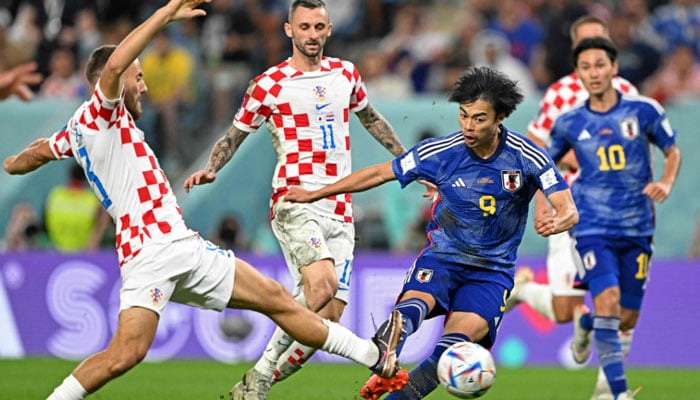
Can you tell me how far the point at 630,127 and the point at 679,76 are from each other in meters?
8.25

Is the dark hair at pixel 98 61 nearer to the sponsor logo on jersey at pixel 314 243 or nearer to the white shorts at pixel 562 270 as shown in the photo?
the sponsor logo on jersey at pixel 314 243

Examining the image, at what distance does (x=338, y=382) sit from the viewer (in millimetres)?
13461

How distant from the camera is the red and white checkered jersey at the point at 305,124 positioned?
34.3ft

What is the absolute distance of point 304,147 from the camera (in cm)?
1046

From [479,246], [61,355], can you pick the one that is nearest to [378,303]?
[61,355]

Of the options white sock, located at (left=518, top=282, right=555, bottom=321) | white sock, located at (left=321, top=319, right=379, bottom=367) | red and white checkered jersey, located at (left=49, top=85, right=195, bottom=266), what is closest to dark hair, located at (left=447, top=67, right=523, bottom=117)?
white sock, located at (left=321, top=319, right=379, bottom=367)

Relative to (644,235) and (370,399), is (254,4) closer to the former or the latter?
(644,235)

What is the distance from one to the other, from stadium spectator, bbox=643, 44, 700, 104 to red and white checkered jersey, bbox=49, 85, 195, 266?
38.1ft

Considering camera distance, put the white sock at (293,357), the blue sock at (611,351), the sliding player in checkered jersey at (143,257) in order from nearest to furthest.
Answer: the sliding player in checkered jersey at (143,257) → the white sock at (293,357) → the blue sock at (611,351)

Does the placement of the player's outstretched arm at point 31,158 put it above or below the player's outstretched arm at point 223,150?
below

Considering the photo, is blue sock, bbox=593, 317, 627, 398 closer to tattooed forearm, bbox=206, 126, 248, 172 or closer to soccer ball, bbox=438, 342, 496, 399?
soccer ball, bbox=438, 342, 496, 399

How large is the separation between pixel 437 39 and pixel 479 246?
11.5m

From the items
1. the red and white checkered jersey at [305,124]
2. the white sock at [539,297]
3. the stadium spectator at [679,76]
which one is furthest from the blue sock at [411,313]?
the stadium spectator at [679,76]

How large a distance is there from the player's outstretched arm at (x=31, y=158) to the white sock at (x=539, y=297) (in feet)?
19.4
